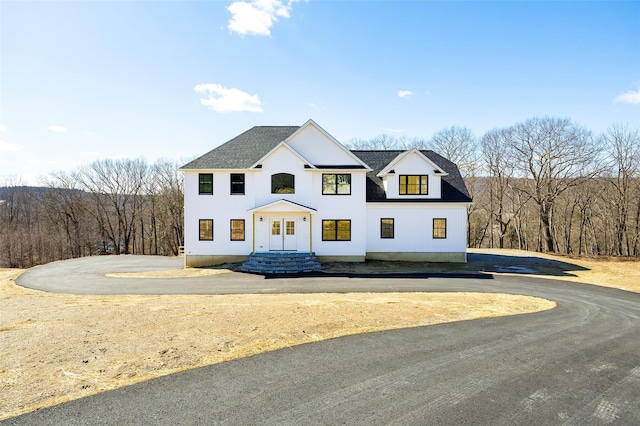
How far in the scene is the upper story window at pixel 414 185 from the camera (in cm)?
2425

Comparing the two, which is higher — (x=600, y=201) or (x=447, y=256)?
Result: (x=600, y=201)

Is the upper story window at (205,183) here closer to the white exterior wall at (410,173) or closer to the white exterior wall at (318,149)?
the white exterior wall at (318,149)

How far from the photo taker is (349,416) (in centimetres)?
497

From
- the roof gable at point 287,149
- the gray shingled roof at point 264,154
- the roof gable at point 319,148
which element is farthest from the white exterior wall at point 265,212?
the gray shingled roof at point 264,154

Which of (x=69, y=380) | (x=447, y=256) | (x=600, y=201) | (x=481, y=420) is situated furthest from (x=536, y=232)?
(x=69, y=380)

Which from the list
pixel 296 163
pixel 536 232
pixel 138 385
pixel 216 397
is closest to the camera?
pixel 216 397

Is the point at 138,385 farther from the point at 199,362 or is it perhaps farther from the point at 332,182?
the point at 332,182

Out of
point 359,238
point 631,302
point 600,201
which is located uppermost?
point 600,201

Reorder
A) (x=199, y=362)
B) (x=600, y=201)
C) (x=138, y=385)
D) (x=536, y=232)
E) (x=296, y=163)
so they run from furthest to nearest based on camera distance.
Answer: (x=536, y=232) < (x=600, y=201) < (x=296, y=163) < (x=199, y=362) < (x=138, y=385)

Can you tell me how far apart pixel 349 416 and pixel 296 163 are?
19203 mm

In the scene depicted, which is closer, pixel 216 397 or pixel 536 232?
pixel 216 397

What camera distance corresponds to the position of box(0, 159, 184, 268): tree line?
144 ft

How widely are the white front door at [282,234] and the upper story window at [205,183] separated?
4513mm

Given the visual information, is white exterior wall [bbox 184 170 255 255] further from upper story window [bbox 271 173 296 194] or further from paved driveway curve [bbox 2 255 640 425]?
paved driveway curve [bbox 2 255 640 425]
